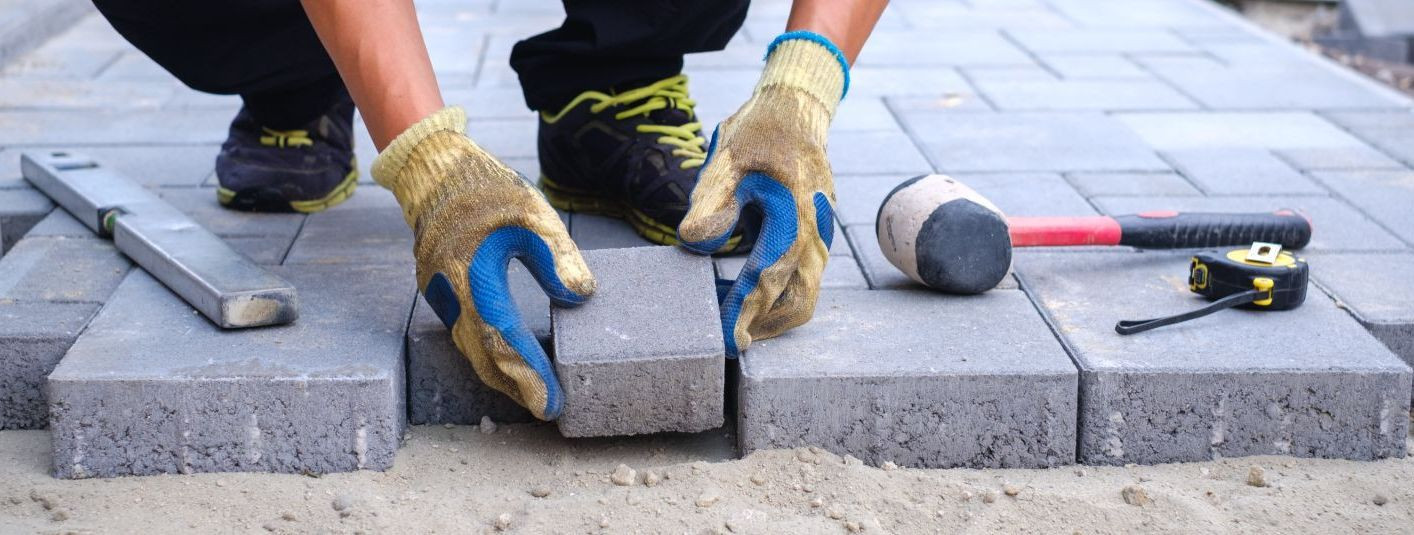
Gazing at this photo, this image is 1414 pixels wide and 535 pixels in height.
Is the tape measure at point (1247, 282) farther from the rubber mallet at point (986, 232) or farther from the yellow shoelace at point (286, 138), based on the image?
the yellow shoelace at point (286, 138)

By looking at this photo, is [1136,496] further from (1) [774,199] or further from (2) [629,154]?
(2) [629,154]

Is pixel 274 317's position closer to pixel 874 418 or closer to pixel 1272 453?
pixel 874 418

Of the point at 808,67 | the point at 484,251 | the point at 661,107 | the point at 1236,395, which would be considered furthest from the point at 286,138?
the point at 1236,395

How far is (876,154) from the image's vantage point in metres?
3.02

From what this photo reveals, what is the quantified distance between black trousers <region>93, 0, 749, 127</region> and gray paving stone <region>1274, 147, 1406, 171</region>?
1.37 meters

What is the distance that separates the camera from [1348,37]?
19.1 feet

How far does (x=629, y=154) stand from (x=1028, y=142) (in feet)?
3.80

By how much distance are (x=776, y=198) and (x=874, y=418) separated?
0.33 metres

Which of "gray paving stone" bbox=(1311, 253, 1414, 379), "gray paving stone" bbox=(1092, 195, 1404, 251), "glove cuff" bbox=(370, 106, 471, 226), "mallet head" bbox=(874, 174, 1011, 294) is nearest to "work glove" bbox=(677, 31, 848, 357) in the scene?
"mallet head" bbox=(874, 174, 1011, 294)

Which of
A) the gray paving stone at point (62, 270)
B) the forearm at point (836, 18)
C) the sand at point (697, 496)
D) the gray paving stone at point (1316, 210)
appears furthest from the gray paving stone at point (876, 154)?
the gray paving stone at point (62, 270)

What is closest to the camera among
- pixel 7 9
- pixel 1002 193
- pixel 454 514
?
pixel 454 514

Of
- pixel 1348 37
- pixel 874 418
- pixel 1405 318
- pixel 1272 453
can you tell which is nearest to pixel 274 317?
pixel 874 418

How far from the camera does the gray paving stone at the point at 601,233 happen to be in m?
2.36

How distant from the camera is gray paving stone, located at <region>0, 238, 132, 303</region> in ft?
6.63
